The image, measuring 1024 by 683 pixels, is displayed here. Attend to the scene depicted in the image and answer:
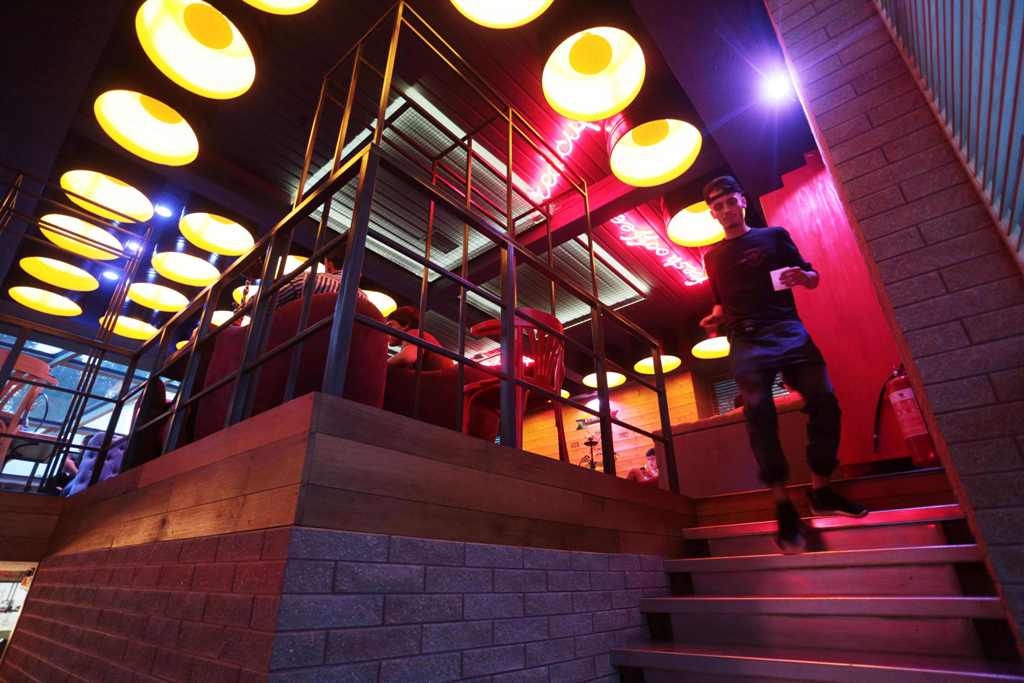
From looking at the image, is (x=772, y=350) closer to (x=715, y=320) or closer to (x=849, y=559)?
(x=715, y=320)

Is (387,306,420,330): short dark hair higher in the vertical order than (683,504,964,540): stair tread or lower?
higher

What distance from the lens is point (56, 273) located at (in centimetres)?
489

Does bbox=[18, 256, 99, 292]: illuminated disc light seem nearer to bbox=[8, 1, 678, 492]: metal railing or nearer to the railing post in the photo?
bbox=[8, 1, 678, 492]: metal railing

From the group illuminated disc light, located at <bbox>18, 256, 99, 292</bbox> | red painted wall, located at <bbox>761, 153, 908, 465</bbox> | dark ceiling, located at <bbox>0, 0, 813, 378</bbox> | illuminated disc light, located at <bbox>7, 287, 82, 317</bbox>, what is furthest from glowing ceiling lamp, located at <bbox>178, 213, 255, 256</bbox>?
red painted wall, located at <bbox>761, 153, 908, 465</bbox>

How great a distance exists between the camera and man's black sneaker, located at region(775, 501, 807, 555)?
2027 millimetres

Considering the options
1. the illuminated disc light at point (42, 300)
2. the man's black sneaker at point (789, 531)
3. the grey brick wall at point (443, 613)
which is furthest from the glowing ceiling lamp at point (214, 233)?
the man's black sneaker at point (789, 531)

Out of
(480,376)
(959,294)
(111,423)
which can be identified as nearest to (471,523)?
(959,294)

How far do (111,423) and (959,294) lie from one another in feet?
13.8

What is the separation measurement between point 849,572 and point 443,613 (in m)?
1.48

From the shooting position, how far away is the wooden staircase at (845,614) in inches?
58.5

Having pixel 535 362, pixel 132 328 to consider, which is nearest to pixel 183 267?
pixel 132 328

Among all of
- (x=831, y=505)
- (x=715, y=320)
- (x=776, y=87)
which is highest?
(x=776, y=87)

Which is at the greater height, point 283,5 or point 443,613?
point 283,5

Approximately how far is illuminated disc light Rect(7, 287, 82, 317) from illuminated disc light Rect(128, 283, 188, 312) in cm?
81
